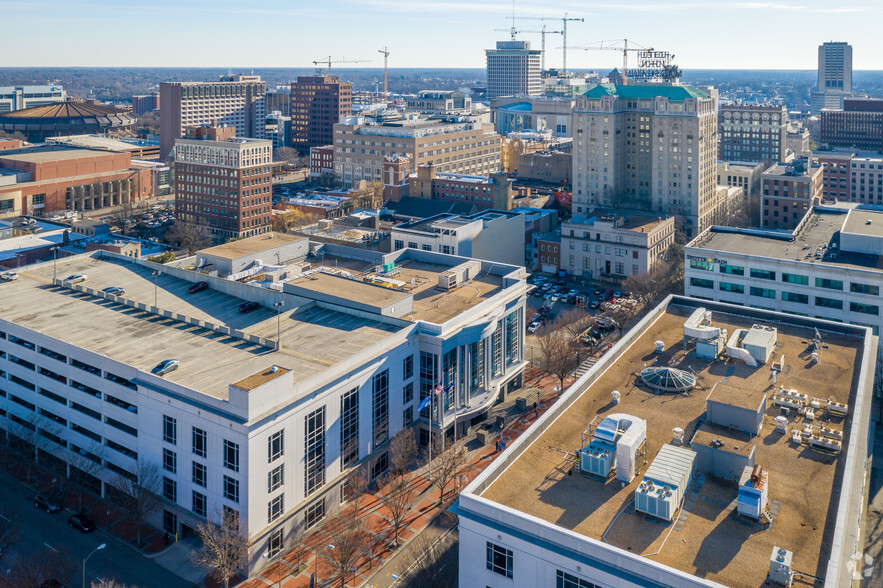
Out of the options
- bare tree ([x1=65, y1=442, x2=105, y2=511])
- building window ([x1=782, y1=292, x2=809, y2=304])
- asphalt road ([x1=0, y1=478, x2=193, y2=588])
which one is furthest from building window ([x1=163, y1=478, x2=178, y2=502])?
building window ([x1=782, y1=292, x2=809, y2=304])

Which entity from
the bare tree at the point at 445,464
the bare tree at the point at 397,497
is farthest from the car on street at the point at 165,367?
the bare tree at the point at 445,464

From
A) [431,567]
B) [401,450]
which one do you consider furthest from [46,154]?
[431,567]

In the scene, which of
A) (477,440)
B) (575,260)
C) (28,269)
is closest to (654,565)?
(477,440)

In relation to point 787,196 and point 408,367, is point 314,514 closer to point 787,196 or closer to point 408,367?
point 408,367

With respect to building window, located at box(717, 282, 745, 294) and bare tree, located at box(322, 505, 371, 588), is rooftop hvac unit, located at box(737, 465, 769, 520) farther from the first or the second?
building window, located at box(717, 282, 745, 294)

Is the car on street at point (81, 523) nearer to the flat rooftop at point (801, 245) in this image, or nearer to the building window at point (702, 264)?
the building window at point (702, 264)

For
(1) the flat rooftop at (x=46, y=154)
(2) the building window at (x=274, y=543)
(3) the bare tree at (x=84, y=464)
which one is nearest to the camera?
(2) the building window at (x=274, y=543)
